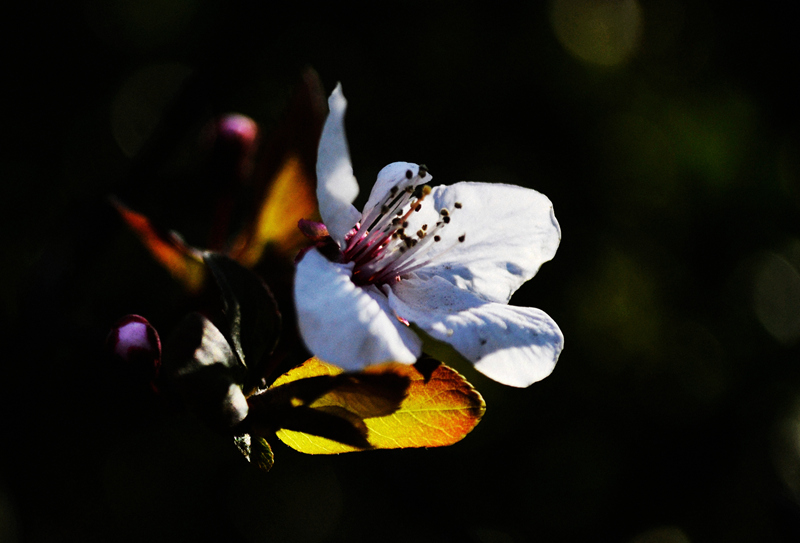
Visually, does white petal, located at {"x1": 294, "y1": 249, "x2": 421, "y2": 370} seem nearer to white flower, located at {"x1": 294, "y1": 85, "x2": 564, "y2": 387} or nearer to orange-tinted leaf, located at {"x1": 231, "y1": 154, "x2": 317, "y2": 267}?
white flower, located at {"x1": 294, "y1": 85, "x2": 564, "y2": 387}

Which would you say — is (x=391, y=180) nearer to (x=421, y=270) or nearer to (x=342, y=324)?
(x=421, y=270)

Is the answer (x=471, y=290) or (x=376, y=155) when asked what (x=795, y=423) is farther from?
(x=471, y=290)

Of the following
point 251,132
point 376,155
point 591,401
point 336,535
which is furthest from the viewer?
point 336,535

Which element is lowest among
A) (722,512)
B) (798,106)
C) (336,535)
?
(336,535)

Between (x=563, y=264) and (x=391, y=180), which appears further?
(x=563, y=264)

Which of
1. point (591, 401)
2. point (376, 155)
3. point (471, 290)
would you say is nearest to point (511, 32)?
point (376, 155)

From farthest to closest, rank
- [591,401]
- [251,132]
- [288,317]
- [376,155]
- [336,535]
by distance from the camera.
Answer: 1. [336,535]
2. [376,155]
3. [591,401]
4. [251,132]
5. [288,317]

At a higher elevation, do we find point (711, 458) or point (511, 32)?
point (511, 32)

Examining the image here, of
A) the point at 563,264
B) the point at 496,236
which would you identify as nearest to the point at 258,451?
the point at 496,236
